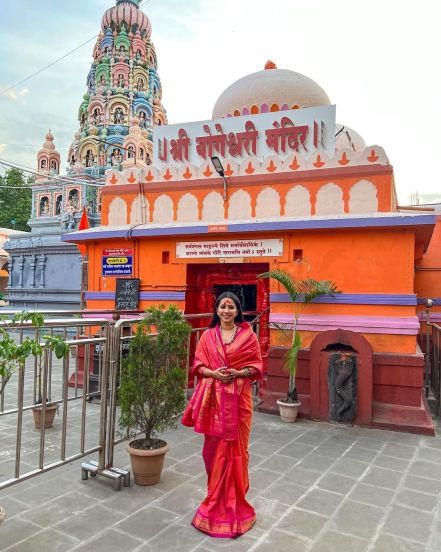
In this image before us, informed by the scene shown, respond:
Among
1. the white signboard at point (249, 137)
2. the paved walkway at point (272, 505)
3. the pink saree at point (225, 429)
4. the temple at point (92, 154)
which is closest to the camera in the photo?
the paved walkway at point (272, 505)

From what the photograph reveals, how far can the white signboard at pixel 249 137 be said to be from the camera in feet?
26.2

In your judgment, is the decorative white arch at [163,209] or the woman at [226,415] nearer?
the woman at [226,415]

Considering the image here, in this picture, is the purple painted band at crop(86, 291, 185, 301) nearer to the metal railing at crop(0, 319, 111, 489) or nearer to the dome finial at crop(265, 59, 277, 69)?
the metal railing at crop(0, 319, 111, 489)

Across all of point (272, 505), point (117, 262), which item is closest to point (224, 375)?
point (272, 505)

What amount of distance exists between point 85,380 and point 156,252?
4.46 meters

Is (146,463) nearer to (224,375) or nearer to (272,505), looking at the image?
(272,505)

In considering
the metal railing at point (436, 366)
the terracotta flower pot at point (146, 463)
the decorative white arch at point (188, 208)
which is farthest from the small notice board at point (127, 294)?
the metal railing at point (436, 366)

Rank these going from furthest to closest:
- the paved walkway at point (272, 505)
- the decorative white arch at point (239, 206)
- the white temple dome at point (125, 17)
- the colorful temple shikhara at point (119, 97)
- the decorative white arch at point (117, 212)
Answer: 1. the white temple dome at point (125, 17)
2. the colorful temple shikhara at point (119, 97)
3. the decorative white arch at point (117, 212)
4. the decorative white arch at point (239, 206)
5. the paved walkway at point (272, 505)

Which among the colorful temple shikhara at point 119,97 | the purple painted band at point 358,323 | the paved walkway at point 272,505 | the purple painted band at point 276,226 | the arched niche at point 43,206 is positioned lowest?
the paved walkway at point 272,505

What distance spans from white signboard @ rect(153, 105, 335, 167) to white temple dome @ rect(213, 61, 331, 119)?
1636mm

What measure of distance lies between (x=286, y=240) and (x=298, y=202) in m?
0.73

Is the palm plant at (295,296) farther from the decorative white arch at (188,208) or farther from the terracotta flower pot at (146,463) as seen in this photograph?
the terracotta flower pot at (146,463)

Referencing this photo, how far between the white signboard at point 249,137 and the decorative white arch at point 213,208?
80cm

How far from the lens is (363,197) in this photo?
7.34 metres
